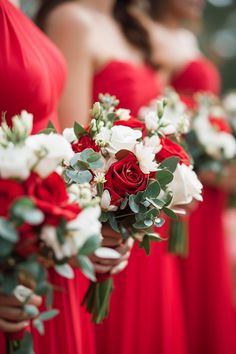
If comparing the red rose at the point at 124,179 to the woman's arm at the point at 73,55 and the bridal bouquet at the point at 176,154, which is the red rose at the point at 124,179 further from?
→ the woman's arm at the point at 73,55

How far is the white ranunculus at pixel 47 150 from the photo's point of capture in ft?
3.09

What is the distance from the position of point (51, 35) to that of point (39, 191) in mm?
1258

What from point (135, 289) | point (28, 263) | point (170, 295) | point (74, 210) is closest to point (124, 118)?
point (74, 210)

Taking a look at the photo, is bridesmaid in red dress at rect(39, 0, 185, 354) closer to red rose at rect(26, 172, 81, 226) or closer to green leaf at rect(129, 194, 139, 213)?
green leaf at rect(129, 194, 139, 213)

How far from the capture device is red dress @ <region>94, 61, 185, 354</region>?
1.87 m

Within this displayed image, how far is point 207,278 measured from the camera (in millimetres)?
2639

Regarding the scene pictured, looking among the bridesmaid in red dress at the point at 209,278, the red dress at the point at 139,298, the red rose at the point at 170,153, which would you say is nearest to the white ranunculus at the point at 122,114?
the red rose at the point at 170,153

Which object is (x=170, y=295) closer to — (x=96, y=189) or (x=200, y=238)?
(x=200, y=238)

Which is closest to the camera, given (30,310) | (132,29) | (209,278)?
(30,310)

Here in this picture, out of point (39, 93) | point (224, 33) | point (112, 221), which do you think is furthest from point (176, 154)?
point (224, 33)

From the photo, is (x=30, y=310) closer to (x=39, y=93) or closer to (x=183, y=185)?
(x=183, y=185)

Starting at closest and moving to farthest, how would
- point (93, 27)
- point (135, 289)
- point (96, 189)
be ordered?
point (96, 189) < point (135, 289) < point (93, 27)

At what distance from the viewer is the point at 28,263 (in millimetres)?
922

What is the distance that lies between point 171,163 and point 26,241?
1.59ft
